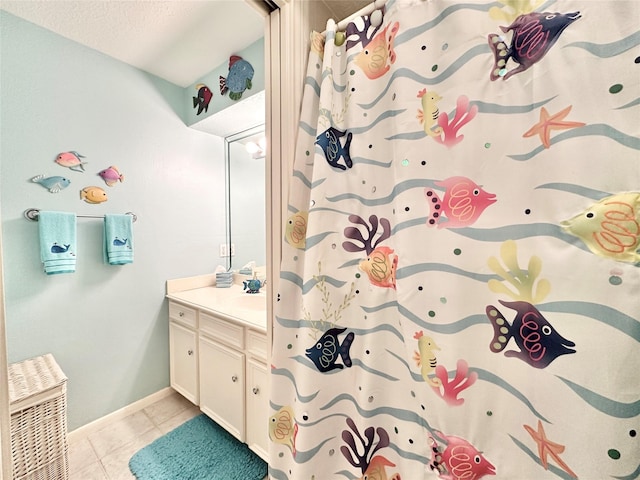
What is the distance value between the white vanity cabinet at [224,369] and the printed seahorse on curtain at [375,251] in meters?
0.78

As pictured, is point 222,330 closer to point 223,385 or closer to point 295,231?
point 223,385

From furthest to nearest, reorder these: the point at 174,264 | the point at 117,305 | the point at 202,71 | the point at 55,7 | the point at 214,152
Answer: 1. the point at 214,152
2. the point at 174,264
3. the point at 202,71
4. the point at 117,305
5. the point at 55,7

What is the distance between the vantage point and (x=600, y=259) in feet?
1.46

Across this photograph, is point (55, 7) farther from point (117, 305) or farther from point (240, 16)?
point (117, 305)

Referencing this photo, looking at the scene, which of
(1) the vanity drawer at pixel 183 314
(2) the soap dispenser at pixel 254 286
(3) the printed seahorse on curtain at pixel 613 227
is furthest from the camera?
(2) the soap dispenser at pixel 254 286

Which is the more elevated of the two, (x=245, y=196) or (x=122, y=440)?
(x=245, y=196)

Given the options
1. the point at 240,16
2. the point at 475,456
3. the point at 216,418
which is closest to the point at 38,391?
the point at 216,418

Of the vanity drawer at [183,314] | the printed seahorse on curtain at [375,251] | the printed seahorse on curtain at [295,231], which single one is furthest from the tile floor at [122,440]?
the printed seahorse on curtain at [375,251]

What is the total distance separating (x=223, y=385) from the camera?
1473 mm

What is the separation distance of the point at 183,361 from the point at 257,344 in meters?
0.87

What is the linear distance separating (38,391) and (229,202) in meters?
1.58

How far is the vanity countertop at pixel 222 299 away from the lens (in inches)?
54.7

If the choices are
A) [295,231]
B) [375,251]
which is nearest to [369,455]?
[375,251]

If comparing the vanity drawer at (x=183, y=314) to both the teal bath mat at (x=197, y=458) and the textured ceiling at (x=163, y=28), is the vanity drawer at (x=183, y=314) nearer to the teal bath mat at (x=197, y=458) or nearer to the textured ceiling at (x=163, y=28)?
the teal bath mat at (x=197, y=458)
